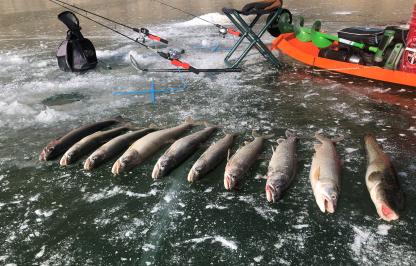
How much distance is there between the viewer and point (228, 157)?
4.31 metres

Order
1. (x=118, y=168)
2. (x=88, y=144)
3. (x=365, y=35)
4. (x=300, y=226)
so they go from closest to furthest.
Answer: (x=300, y=226), (x=118, y=168), (x=88, y=144), (x=365, y=35)

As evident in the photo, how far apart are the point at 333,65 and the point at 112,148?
4943 millimetres

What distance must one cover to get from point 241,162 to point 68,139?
2.46 meters

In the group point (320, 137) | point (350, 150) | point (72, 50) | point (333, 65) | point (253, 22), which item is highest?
point (253, 22)

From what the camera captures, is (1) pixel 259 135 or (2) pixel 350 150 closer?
(2) pixel 350 150

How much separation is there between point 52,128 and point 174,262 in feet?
11.8

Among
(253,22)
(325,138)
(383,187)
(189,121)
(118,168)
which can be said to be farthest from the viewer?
(253,22)

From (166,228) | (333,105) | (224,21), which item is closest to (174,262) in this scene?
(166,228)

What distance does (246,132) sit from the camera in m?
5.18

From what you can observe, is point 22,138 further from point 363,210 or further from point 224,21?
point 224,21

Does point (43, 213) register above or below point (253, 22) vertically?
below

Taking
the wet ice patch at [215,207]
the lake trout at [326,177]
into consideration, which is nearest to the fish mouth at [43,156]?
the wet ice patch at [215,207]

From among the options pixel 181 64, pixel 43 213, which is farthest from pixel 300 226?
pixel 181 64

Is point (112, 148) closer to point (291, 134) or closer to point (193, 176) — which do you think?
point (193, 176)
